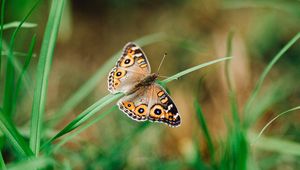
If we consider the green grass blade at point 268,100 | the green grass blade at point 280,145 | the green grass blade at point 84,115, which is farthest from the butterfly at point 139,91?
the green grass blade at point 280,145

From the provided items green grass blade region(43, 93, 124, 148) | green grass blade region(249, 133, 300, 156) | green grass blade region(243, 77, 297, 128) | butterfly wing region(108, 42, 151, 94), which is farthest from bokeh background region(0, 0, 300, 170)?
green grass blade region(43, 93, 124, 148)

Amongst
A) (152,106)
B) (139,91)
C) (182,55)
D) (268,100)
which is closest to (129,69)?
(139,91)

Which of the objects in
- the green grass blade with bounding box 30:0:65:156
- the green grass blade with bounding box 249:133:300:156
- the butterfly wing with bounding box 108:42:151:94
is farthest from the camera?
the green grass blade with bounding box 249:133:300:156

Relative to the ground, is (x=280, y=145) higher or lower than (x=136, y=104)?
higher

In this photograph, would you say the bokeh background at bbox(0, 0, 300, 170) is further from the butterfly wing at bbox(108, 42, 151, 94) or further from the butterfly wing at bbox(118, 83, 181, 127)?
the butterfly wing at bbox(118, 83, 181, 127)

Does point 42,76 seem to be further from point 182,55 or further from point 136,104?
point 182,55

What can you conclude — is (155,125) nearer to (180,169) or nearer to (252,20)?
(180,169)

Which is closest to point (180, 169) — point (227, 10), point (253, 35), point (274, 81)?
point (274, 81)
